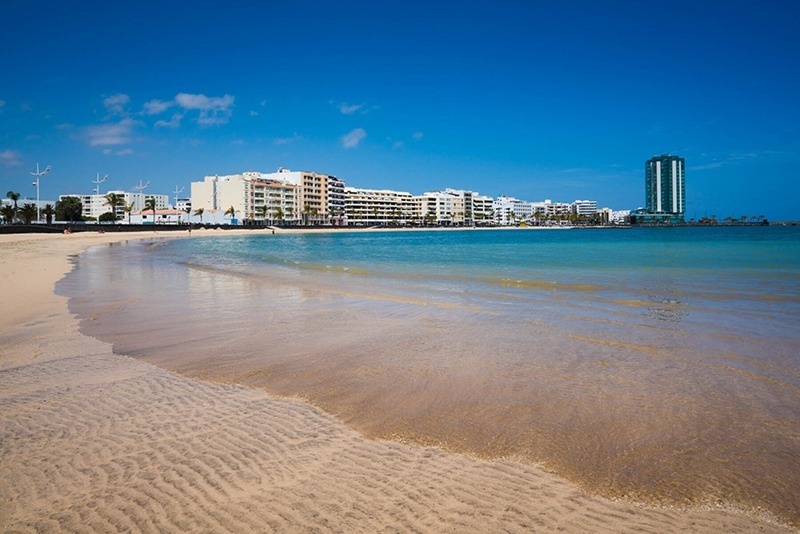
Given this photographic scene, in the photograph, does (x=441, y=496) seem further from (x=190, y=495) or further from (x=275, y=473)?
(x=190, y=495)

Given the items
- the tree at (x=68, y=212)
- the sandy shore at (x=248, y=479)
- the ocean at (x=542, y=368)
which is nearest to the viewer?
the sandy shore at (x=248, y=479)

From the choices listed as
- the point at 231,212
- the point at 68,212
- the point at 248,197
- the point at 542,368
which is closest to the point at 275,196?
the point at 248,197

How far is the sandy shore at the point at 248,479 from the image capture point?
292 centimetres

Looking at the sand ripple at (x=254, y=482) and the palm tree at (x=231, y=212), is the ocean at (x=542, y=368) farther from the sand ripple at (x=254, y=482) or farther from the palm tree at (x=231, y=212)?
the palm tree at (x=231, y=212)

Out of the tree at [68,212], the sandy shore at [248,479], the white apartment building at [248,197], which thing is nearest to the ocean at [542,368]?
the sandy shore at [248,479]

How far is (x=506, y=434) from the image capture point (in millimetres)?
4199

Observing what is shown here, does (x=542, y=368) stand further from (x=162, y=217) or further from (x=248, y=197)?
(x=162, y=217)

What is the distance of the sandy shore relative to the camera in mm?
2924

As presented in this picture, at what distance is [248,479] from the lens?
11.0 ft

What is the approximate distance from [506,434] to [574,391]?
5.13 feet

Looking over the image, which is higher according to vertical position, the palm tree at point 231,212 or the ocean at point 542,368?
the palm tree at point 231,212

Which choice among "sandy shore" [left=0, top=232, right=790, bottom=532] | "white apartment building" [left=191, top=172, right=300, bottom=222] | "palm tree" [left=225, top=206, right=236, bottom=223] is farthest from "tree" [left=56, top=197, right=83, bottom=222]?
"sandy shore" [left=0, top=232, right=790, bottom=532]

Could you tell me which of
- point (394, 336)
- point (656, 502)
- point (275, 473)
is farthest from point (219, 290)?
point (656, 502)

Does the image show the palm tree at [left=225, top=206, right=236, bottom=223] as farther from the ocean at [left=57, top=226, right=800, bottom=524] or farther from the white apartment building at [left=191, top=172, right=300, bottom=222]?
the ocean at [left=57, top=226, right=800, bottom=524]
